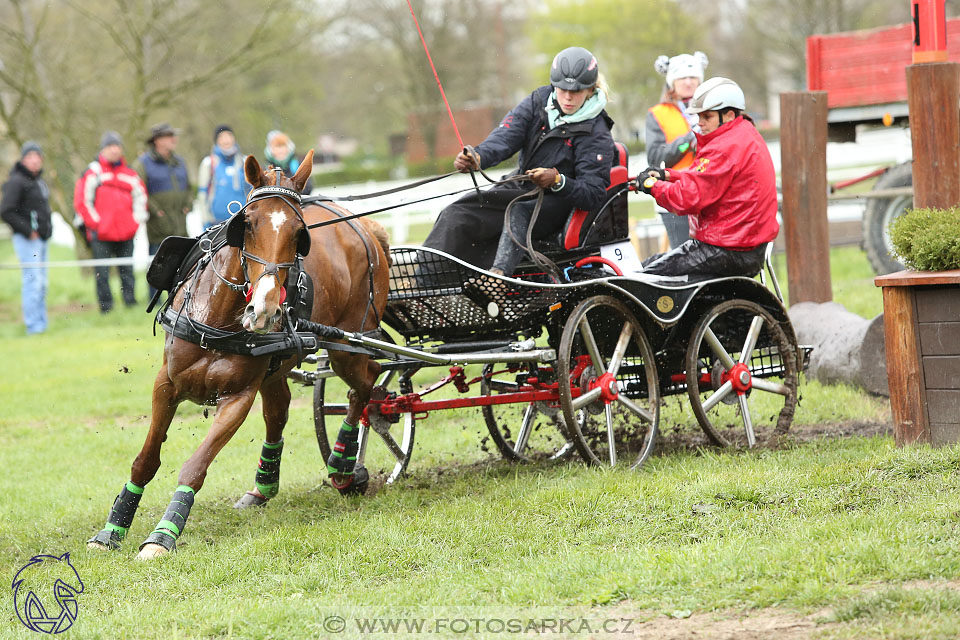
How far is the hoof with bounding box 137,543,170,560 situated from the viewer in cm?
554

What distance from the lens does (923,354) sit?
21.1ft

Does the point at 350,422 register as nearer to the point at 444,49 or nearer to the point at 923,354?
the point at 923,354

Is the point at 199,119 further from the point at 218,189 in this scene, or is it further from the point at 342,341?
the point at 342,341

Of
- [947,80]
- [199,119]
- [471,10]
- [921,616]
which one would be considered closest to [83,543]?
[921,616]

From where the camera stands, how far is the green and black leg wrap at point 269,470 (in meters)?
6.82

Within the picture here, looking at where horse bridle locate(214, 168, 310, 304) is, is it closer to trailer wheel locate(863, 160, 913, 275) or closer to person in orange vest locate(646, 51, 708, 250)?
person in orange vest locate(646, 51, 708, 250)

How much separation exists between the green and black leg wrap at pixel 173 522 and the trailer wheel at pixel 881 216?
391 inches

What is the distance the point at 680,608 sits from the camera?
13.8ft

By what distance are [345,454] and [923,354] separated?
341cm

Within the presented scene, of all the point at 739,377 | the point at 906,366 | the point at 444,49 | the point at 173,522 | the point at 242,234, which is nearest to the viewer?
the point at 242,234

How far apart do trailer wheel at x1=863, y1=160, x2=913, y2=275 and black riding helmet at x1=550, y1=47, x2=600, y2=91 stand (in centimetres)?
759

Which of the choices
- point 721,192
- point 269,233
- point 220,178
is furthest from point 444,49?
point 269,233

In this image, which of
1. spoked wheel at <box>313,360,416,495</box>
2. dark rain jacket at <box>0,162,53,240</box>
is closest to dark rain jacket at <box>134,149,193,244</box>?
A: dark rain jacket at <box>0,162,53,240</box>

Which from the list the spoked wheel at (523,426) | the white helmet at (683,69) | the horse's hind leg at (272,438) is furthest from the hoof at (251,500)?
the white helmet at (683,69)
